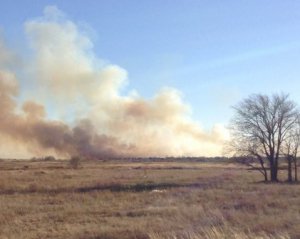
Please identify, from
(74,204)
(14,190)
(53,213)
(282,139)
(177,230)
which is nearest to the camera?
(177,230)

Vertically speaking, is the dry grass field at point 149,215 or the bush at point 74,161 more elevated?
the bush at point 74,161

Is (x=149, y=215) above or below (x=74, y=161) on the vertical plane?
below

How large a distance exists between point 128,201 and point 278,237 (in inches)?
630

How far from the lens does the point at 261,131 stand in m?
54.3

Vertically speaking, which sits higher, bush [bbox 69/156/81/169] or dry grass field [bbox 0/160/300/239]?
bush [bbox 69/156/81/169]

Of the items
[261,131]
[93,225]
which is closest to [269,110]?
[261,131]

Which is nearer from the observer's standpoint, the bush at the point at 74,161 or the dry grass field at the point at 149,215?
the dry grass field at the point at 149,215

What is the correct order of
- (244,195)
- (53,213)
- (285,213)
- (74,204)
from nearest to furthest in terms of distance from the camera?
(285,213) → (53,213) → (74,204) → (244,195)

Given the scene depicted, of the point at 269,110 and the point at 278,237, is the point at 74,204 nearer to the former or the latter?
the point at 278,237

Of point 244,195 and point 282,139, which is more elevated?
point 282,139

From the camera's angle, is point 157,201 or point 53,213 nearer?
point 53,213

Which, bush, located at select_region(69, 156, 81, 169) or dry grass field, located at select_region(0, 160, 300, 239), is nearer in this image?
dry grass field, located at select_region(0, 160, 300, 239)

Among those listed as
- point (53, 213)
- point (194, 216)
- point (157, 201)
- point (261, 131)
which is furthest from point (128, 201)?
point (261, 131)

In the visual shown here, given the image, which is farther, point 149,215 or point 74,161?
point 74,161
